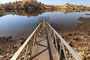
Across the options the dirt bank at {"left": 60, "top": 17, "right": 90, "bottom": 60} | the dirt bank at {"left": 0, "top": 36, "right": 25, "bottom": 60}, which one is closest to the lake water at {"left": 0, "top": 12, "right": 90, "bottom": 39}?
the dirt bank at {"left": 0, "top": 36, "right": 25, "bottom": 60}

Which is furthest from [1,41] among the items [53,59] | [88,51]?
[53,59]

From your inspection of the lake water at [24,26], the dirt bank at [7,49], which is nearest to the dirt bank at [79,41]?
the lake water at [24,26]

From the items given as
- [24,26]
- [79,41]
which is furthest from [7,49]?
Result: [24,26]

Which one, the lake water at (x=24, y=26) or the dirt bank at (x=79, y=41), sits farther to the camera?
the lake water at (x=24, y=26)

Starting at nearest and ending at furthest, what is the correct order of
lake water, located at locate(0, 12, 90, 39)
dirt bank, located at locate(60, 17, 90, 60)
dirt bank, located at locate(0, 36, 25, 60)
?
dirt bank, located at locate(0, 36, 25, 60)
dirt bank, located at locate(60, 17, 90, 60)
lake water, located at locate(0, 12, 90, 39)

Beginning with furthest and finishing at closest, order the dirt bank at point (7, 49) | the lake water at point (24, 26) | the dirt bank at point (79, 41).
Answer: the lake water at point (24, 26) → the dirt bank at point (79, 41) → the dirt bank at point (7, 49)

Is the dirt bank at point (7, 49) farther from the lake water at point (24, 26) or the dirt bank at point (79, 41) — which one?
the dirt bank at point (79, 41)

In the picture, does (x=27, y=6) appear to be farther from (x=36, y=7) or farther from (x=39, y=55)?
(x=39, y=55)

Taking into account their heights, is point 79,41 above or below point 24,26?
above

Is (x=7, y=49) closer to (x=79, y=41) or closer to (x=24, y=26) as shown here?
(x=79, y=41)

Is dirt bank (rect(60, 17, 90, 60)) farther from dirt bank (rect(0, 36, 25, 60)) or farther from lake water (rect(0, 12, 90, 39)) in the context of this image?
dirt bank (rect(0, 36, 25, 60))

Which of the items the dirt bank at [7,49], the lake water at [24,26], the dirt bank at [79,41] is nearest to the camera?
the dirt bank at [7,49]

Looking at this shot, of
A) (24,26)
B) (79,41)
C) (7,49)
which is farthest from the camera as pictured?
(24,26)

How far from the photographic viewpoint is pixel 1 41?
60.6 ft
